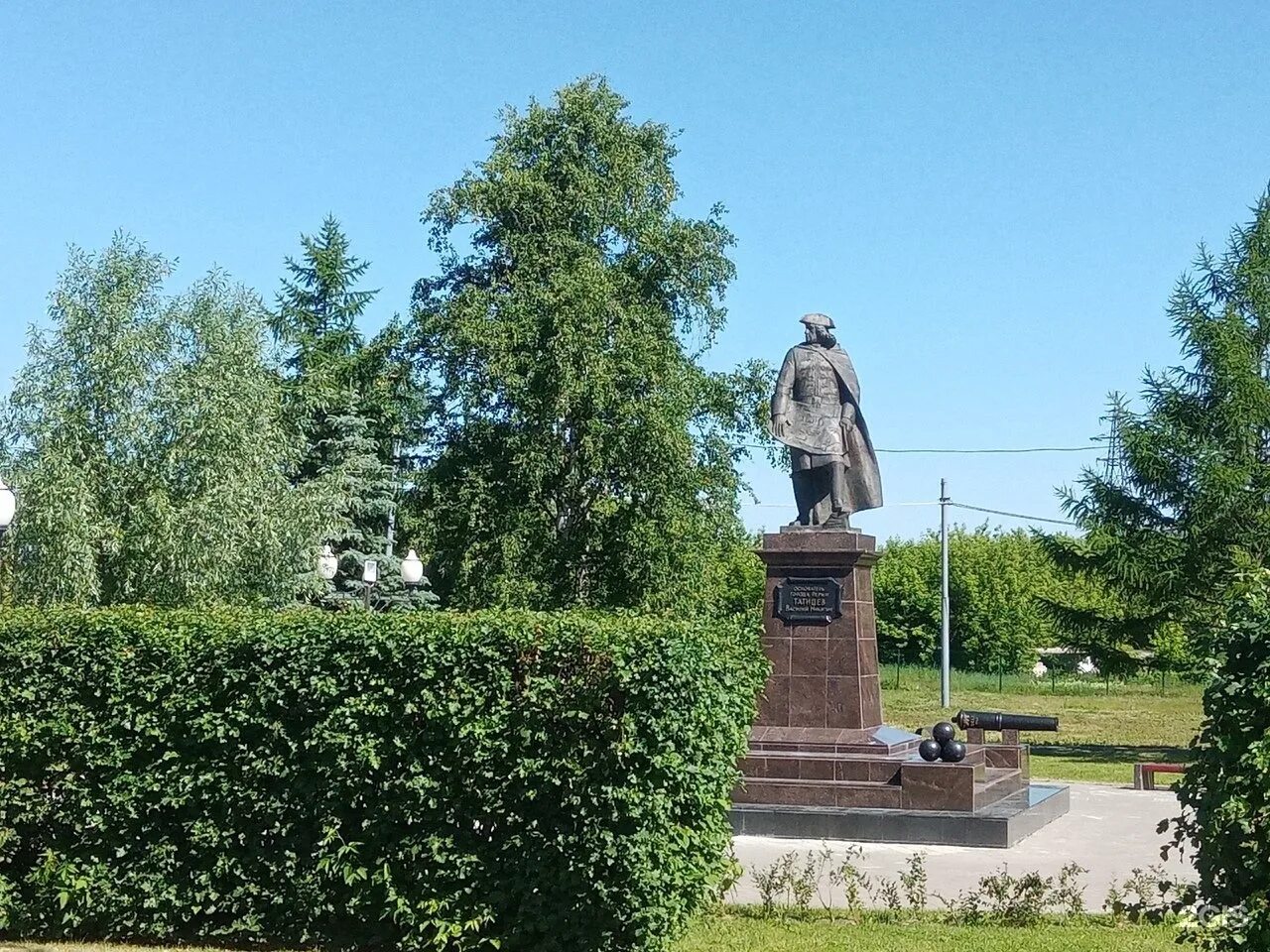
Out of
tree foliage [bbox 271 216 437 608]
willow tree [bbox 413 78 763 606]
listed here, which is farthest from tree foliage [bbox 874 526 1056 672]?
willow tree [bbox 413 78 763 606]

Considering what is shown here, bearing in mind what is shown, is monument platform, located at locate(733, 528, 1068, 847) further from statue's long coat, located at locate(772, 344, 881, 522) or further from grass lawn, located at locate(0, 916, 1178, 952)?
grass lawn, located at locate(0, 916, 1178, 952)

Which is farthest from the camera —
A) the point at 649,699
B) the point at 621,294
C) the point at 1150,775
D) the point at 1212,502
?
the point at 621,294

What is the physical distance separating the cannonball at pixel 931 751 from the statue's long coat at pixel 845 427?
2.58 meters

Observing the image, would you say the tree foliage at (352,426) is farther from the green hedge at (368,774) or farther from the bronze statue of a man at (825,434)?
the green hedge at (368,774)

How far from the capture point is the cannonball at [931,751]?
14086 millimetres

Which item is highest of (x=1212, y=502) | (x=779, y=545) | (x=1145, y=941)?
(x=1212, y=502)

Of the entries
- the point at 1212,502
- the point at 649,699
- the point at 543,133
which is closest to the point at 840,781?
the point at 649,699

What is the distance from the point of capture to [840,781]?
1375 cm

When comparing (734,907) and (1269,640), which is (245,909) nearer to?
(734,907)

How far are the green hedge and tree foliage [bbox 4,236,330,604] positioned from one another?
1685 cm

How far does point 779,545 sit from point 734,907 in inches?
223

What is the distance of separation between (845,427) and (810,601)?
6.72 feet

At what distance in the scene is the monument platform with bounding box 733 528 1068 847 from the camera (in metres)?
13.3

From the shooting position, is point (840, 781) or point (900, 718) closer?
point (840, 781)
